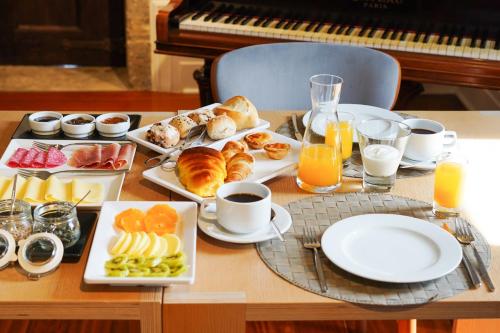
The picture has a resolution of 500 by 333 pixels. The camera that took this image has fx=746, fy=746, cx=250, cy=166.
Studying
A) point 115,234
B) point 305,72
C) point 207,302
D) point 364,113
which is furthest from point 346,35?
point 207,302

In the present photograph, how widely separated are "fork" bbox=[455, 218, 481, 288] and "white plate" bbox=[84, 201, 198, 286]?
0.48 metres

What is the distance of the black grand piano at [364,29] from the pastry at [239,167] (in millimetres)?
1387

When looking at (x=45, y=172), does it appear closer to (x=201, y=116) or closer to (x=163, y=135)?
(x=163, y=135)

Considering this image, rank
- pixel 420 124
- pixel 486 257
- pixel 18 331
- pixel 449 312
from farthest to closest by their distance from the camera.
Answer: pixel 18 331 → pixel 420 124 → pixel 486 257 → pixel 449 312

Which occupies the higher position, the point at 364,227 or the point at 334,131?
the point at 334,131

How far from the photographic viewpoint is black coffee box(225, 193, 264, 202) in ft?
4.61

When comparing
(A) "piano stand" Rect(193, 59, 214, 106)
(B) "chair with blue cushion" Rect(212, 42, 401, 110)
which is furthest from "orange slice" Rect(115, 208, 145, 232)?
(A) "piano stand" Rect(193, 59, 214, 106)

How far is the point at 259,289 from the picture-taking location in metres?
1.25

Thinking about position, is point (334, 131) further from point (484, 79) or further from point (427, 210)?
point (484, 79)

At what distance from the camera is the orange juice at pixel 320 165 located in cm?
158

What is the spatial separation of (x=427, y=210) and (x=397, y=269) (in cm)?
27

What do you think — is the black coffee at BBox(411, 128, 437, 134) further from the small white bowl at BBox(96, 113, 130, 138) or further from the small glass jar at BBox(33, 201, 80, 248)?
the small glass jar at BBox(33, 201, 80, 248)

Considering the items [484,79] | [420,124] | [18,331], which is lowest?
[18,331]

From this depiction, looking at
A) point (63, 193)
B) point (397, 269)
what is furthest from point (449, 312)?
point (63, 193)
